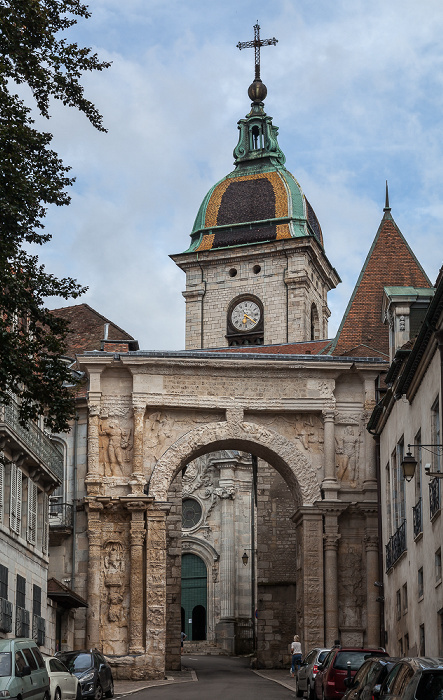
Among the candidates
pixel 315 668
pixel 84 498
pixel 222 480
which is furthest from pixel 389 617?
pixel 222 480

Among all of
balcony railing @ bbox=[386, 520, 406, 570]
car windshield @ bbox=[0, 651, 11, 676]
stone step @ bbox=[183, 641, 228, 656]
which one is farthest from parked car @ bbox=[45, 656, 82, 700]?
stone step @ bbox=[183, 641, 228, 656]

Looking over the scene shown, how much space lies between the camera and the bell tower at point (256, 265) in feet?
222

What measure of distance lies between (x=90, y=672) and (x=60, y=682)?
3.72 metres

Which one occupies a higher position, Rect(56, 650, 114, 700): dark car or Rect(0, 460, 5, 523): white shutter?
Rect(0, 460, 5, 523): white shutter

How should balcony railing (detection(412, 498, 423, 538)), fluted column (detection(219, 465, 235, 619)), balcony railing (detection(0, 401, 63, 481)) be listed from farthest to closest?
1. fluted column (detection(219, 465, 235, 619))
2. balcony railing (detection(0, 401, 63, 481))
3. balcony railing (detection(412, 498, 423, 538))

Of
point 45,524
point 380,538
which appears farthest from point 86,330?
point 380,538

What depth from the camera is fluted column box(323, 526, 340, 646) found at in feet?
117

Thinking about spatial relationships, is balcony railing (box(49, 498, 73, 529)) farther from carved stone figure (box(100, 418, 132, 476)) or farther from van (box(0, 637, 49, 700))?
van (box(0, 637, 49, 700))

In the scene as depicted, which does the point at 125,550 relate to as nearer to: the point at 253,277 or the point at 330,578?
the point at 330,578

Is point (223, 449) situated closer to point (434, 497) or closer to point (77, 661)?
point (77, 661)

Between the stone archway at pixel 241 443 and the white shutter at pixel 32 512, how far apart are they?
5.32m

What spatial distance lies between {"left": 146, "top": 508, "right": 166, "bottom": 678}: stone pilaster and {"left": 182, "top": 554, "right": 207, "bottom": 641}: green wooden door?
28281 mm

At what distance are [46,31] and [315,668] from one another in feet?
44.6

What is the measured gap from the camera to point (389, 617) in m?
31.5
